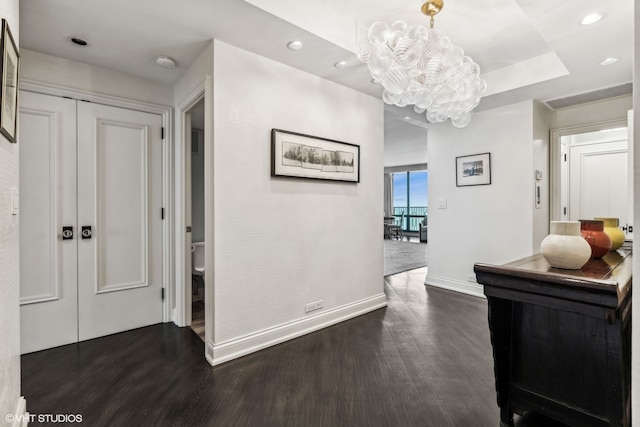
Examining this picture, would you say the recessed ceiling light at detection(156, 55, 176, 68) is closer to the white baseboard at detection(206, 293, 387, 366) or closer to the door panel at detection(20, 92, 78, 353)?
the door panel at detection(20, 92, 78, 353)

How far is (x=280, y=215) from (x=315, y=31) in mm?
1445

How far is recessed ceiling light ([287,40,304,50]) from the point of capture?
7.65 ft

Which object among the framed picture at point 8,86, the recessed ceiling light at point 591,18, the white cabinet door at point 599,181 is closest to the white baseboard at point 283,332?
the framed picture at point 8,86

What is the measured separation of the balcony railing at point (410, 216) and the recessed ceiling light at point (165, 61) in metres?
10.6

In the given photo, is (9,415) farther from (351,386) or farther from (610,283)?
(610,283)

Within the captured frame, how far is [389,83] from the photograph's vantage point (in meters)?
2.15

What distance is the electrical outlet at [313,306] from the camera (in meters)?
2.86

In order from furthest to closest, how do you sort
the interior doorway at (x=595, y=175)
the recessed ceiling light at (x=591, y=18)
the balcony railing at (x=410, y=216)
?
the balcony railing at (x=410, y=216) → the interior doorway at (x=595, y=175) → the recessed ceiling light at (x=591, y=18)

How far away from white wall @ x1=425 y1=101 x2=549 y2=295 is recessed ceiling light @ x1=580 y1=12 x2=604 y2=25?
5.05 ft

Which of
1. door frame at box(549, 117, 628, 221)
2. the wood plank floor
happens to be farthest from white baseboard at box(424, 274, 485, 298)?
door frame at box(549, 117, 628, 221)

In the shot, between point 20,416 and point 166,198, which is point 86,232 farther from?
point 20,416

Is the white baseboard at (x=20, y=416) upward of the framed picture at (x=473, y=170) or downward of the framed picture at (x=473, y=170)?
downward

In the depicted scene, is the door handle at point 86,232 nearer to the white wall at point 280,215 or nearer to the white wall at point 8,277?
the white wall at point 8,277

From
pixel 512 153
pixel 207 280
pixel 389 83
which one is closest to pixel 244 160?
pixel 207 280
